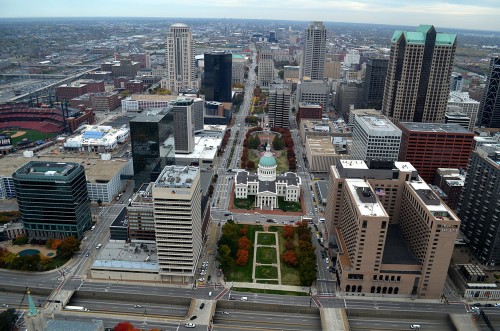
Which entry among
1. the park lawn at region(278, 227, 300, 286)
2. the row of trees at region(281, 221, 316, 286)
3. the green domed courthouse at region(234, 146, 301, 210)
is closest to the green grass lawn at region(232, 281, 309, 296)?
the row of trees at region(281, 221, 316, 286)

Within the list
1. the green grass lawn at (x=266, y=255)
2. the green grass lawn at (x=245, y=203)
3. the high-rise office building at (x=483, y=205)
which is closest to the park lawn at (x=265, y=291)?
the green grass lawn at (x=266, y=255)

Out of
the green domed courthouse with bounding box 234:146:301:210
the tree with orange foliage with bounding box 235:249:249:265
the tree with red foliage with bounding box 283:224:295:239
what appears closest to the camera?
the tree with orange foliage with bounding box 235:249:249:265

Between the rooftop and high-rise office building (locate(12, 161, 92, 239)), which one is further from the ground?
the rooftop

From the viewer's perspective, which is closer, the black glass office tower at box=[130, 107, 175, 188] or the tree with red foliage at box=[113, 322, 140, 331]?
the tree with red foliage at box=[113, 322, 140, 331]

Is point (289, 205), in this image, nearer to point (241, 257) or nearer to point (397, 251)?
point (241, 257)

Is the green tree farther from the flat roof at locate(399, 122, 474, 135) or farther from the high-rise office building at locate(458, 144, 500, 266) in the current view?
the flat roof at locate(399, 122, 474, 135)

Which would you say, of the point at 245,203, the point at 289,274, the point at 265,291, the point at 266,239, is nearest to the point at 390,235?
the point at 289,274

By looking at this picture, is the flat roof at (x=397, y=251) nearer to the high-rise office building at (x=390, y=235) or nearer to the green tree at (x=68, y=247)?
the high-rise office building at (x=390, y=235)

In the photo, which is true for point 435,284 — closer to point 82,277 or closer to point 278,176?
point 278,176
